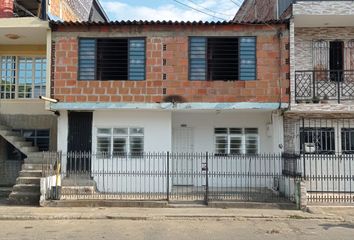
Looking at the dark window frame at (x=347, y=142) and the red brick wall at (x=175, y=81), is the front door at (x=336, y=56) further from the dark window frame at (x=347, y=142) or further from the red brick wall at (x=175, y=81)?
the red brick wall at (x=175, y=81)

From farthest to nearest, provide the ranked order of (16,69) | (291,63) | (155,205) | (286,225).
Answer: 1. (16,69)
2. (291,63)
3. (155,205)
4. (286,225)

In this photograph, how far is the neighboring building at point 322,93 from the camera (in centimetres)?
1630

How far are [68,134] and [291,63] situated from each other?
840cm

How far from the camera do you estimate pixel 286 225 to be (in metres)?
11.9

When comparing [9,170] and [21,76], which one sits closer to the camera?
[9,170]

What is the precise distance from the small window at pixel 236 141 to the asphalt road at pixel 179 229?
585 cm

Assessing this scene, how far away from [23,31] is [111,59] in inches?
141

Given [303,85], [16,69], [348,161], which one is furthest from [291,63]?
[16,69]

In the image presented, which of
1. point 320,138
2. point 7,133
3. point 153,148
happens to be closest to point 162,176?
point 153,148

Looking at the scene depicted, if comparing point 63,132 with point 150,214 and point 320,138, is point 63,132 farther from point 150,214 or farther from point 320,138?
point 320,138

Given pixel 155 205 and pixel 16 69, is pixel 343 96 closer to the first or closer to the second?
pixel 155 205

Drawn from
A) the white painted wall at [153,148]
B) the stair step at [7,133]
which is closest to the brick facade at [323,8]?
the white painted wall at [153,148]

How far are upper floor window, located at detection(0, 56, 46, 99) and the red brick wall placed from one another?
2.70 meters

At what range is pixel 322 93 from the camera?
17172mm
